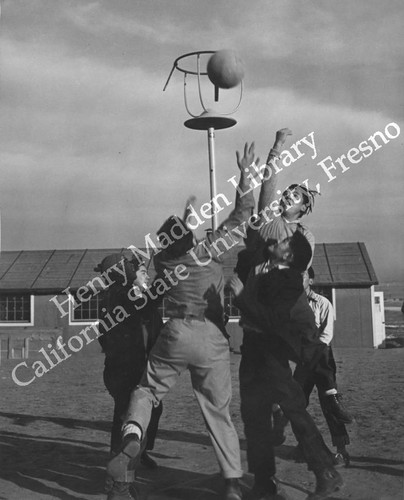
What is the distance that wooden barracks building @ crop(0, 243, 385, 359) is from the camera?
23484mm

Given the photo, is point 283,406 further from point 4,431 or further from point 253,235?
point 4,431

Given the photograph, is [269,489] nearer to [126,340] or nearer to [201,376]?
[201,376]

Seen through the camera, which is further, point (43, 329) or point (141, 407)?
point (43, 329)

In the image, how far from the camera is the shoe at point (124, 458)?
430 cm

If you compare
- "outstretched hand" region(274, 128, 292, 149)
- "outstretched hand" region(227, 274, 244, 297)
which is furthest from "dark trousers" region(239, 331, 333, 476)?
"outstretched hand" region(274, 128, 292, 149)

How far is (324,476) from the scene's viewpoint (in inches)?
184

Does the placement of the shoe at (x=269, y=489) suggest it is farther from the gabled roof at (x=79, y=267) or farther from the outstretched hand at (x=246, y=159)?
the gabled roof at (x=79, y=267)

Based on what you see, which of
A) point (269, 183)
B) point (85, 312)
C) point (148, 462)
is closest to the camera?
point (269, 183)

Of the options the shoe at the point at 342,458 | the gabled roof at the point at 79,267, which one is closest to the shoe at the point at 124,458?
the shoe at the point at 342,458

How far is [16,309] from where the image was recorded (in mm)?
24875

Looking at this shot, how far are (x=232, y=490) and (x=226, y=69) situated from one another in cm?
374

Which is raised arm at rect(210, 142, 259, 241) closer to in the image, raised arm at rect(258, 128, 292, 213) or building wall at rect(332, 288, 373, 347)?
raised arm at rect(258, 128, 292, 213)

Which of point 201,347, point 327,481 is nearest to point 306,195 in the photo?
point 201,347

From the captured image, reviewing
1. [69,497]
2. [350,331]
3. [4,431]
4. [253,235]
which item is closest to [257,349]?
[253,235]
